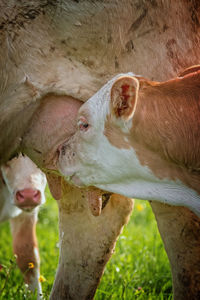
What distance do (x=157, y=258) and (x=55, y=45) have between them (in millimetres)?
2468

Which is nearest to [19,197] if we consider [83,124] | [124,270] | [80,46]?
[124,270]

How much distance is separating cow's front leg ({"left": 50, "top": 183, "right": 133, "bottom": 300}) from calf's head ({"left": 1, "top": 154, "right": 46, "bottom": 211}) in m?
0.92

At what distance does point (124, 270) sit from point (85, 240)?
1.15 m

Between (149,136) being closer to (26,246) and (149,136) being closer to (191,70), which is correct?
(191,70)

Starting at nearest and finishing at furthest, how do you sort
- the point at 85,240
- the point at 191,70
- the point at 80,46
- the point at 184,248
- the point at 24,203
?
the point at 191,70 < the point at 80,46 < the point at 184,248 < the point at 85,240 < the point at 24,203

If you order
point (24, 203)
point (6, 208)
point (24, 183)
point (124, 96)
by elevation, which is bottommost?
point (6, 208)

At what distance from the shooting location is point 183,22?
10.8ft

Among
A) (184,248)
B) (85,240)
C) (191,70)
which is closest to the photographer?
(191,70)

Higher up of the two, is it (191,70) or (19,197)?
(191,70)

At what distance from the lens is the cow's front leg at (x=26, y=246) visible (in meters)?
5.10

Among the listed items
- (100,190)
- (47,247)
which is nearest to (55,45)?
(100,190)

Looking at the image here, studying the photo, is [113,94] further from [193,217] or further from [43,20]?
[193,217]

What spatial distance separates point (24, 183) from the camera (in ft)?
15.9

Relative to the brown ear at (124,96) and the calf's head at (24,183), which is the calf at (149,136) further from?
the calf's head at (24,183)
